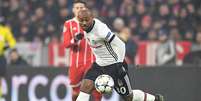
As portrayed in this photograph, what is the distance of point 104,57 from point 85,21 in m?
0.63

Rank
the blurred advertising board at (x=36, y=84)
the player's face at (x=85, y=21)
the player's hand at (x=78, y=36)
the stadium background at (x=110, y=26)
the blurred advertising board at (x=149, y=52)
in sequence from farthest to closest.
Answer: the blurred advertising board at (x=149, y=52) → the stadium background at (x=110, y=26) → the blurred advertising board at (x=36, y=84) → the player's hand at (x=78, y=36) → the player's face at (x=85, y=21)

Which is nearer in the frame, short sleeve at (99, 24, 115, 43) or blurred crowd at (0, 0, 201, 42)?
short sleeve at (99, 24, 115, 43)

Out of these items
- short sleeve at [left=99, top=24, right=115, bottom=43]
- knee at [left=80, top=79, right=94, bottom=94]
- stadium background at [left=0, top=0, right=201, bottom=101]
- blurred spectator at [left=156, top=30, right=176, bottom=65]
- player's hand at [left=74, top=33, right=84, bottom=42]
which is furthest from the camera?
blurred spectator at [left=156, top=30, right=176, bottom=65]

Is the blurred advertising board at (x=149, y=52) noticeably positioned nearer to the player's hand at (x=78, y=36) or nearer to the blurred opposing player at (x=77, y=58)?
the blurred opposing player at (x=77, y=58)

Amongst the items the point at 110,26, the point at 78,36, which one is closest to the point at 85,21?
the point at 78,36

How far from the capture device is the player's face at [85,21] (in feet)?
42.3

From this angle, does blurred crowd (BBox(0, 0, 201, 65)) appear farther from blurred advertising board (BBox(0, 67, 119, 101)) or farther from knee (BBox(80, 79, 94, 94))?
knee (BBox(80, 79, 94, 94))

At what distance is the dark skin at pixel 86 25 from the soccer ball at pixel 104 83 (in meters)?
0.23

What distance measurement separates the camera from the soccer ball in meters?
12.9

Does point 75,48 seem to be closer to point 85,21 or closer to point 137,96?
point 85,21

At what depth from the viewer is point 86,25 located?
12.9 m

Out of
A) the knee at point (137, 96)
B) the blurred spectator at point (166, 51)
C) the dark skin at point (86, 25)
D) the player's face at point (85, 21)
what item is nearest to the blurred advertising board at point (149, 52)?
the blurred spectator at point (166, 51)

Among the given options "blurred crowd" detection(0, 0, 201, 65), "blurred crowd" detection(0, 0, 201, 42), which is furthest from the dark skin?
"blurred crowd" detection(0, 0, 201, 42)

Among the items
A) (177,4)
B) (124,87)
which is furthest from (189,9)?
(124,87)
